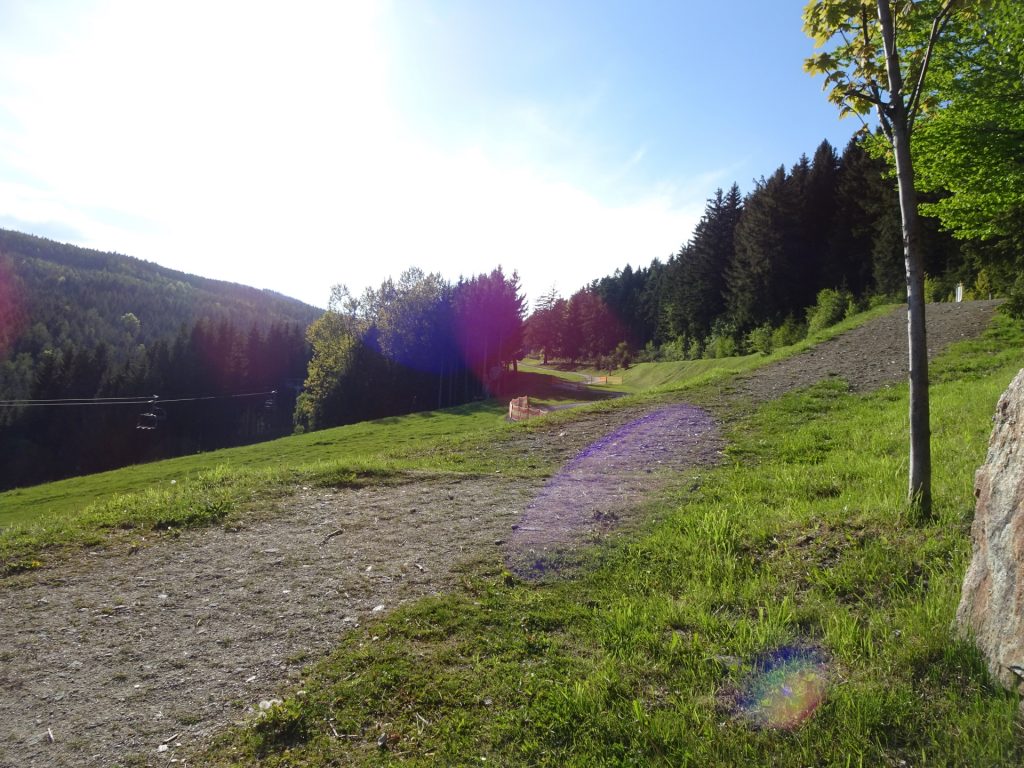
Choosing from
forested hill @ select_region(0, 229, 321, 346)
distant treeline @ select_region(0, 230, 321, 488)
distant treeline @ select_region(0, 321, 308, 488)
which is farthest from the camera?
forested hill @ select_region(0, 229, 321, 346)

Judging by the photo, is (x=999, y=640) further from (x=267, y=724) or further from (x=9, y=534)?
(x=9, y=534)

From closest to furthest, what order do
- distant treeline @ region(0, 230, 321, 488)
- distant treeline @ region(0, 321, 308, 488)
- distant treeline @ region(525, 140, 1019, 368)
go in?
distant treeline @ region(525, 140, 1019, 368) < distant treeline @ region(0, 321, 308, 488) < distant treeline @ region(0, 230, 321, 488)

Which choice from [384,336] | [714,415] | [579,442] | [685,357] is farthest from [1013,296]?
[384,336]

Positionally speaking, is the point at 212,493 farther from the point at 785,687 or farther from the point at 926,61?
the point at 926,61

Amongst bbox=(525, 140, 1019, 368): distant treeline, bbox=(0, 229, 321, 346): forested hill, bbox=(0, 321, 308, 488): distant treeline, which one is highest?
bbox=(0, 229, 321, 346): forested hill

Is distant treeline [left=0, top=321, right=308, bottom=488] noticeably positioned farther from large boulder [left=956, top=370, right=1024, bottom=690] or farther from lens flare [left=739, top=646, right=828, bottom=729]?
large boulder [left=956, top=370, right=1024, bottom=690]

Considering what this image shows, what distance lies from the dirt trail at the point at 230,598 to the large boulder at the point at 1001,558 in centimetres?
301

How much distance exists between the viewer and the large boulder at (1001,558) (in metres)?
2.58

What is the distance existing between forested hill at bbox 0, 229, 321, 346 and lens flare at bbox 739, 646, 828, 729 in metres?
117

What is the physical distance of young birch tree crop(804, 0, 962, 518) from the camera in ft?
14.0

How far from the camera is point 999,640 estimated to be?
2662mm

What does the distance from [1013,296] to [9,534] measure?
825 inches

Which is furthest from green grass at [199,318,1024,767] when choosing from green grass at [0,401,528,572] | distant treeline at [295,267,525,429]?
distant treeline at [295,267,525,429]

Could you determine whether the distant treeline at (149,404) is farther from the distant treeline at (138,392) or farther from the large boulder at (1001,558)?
the large boulder at (1001,558)
